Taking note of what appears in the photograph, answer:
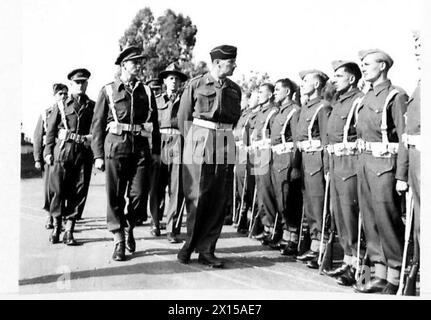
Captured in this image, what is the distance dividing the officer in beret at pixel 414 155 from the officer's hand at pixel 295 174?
1.83m

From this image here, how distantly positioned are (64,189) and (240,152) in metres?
2.69

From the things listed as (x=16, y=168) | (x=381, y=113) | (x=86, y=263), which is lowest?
(x=86, y=263)

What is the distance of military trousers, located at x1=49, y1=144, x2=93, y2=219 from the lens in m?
6.78

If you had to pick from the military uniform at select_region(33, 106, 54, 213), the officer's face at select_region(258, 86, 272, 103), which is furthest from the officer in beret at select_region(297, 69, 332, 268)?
the military uniform at select_region(33, 106, 54, 213)

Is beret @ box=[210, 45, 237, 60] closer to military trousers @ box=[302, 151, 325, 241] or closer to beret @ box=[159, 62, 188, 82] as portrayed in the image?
beret @ box=[159, 62, 188, 82]

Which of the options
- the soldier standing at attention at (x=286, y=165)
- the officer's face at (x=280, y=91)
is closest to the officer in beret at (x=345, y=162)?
the soldier standing at attention at (x=286, y=165)

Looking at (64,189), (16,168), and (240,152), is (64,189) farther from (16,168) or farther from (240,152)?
(240,152)

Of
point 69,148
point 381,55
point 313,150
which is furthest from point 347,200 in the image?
point 69,148

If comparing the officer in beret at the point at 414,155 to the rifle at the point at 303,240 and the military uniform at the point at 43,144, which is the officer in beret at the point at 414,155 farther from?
the military uniform at the point at 43,144

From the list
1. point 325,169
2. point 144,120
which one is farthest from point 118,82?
point 325,169

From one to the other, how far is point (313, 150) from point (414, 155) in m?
1.55

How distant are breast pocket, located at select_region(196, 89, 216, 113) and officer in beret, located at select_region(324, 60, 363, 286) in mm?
1277

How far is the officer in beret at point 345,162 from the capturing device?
5453 mm
